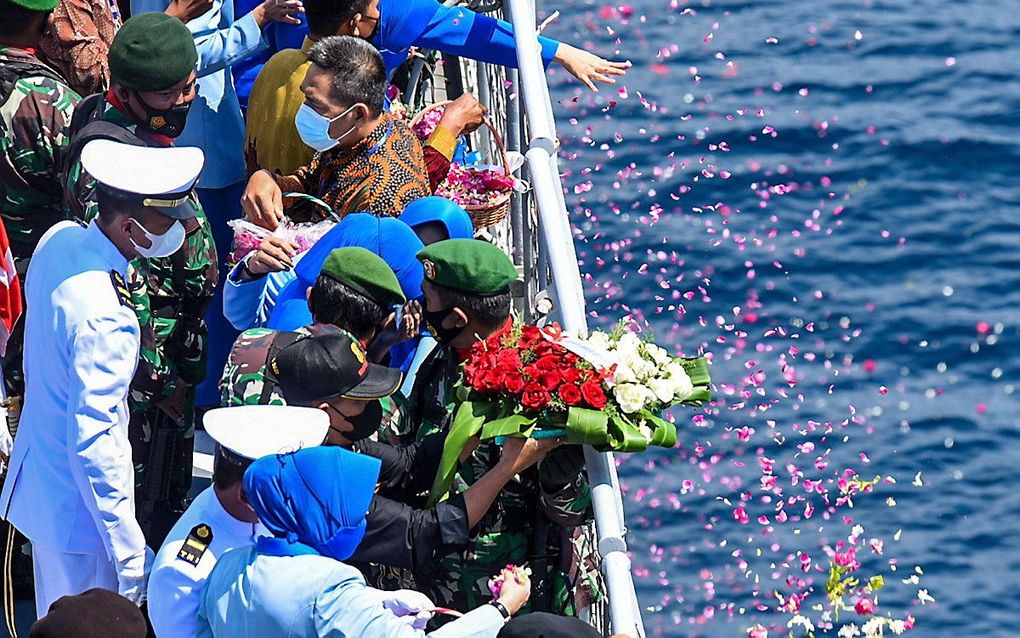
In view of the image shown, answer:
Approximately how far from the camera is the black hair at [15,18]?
18.9 feet

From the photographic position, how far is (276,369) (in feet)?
15.9

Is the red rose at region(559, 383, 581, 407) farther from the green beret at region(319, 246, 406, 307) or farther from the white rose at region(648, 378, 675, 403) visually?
the green beret at region(319, 246, 406, 307)

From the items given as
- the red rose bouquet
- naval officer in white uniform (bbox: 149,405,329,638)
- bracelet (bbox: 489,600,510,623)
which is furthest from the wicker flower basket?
bracelet (bbox: 489,600,510,623)

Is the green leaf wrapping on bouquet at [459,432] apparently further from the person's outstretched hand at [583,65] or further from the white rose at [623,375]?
the person's outstretched hand at [583,65]

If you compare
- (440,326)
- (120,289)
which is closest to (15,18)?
(120,289)

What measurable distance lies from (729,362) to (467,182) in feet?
24.0

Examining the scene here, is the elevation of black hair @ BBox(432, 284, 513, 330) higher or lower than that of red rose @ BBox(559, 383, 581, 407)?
higher

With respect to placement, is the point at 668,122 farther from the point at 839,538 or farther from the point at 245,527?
the point at 245,527

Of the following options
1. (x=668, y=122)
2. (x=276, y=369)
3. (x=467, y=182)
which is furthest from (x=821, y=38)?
(x=276, y=369)

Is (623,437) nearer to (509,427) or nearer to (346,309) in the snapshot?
(509,427)

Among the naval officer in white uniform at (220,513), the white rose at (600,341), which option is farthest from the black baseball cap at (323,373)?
the white rose at (600,341)

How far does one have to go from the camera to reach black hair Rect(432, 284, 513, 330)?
5.15 metres

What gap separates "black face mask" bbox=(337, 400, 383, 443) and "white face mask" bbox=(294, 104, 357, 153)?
145 centimetres

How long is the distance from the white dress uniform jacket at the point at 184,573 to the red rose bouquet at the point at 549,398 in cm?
68
